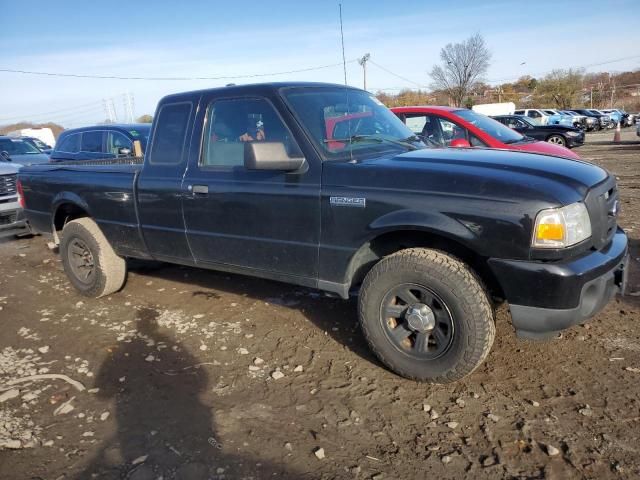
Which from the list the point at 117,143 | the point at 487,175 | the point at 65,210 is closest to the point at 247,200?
the point at 487,175

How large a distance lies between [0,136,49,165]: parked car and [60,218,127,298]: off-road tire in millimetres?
8143

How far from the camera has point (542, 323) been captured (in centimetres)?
269

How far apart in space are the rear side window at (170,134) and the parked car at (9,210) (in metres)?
4.31

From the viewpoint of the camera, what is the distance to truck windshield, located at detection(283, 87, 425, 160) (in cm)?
340

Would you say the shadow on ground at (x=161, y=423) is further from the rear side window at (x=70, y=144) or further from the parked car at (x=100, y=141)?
the rear side window at (x=70, y=144)

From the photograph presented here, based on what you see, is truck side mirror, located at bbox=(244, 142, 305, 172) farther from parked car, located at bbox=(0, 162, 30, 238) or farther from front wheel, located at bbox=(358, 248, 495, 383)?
parked car, located at bbox=(0, 162, 30, 238)

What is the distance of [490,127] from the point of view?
7.27m

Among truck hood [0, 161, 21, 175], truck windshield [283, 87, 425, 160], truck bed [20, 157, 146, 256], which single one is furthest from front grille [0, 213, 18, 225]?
truck windshield [283, 87, 425, 160]

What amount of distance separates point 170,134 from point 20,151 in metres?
11.0

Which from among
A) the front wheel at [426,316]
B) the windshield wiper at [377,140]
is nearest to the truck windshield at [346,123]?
the windshield wiper at [377,140]

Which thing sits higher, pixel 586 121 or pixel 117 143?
pixel 117 143

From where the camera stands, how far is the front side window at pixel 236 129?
11.5 feet

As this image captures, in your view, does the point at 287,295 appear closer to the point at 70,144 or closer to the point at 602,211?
the point at 602,211

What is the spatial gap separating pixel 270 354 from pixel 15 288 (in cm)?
364
